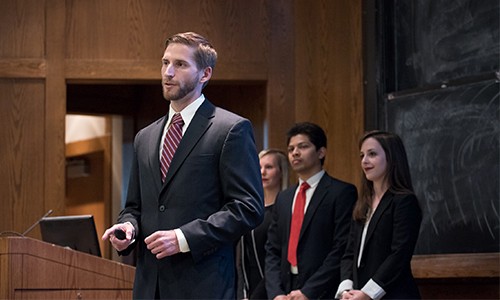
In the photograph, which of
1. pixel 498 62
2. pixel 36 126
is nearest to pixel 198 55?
pixel 498 62

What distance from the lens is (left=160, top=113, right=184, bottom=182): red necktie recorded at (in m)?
3.24

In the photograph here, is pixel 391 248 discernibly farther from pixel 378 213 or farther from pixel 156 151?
pixel 156 151

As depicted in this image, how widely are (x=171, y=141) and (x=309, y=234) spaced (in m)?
1.85

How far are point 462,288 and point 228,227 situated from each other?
2648 millimetres

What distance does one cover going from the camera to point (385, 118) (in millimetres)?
6117

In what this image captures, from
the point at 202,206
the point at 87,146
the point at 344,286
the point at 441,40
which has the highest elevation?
the point at 441,40

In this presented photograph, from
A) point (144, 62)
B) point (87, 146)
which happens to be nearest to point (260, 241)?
point (144, 62)

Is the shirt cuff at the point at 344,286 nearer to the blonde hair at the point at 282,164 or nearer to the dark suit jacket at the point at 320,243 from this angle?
the dark suit jacket at the point at 320,243

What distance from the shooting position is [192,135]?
3.24 metres

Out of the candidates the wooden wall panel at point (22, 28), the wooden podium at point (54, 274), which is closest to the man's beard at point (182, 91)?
the wooden podium at point (54, 274)

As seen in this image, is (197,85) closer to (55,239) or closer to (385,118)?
(55,239)

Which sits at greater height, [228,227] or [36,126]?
[36,126]

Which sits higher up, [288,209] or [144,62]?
[144,62]

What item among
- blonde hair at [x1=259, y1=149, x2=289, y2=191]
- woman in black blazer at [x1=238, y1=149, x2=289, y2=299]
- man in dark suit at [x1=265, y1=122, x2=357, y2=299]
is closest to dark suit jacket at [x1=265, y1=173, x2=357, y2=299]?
man in dark suit at [x1=265, y1=122, x2=357, y2=299]
